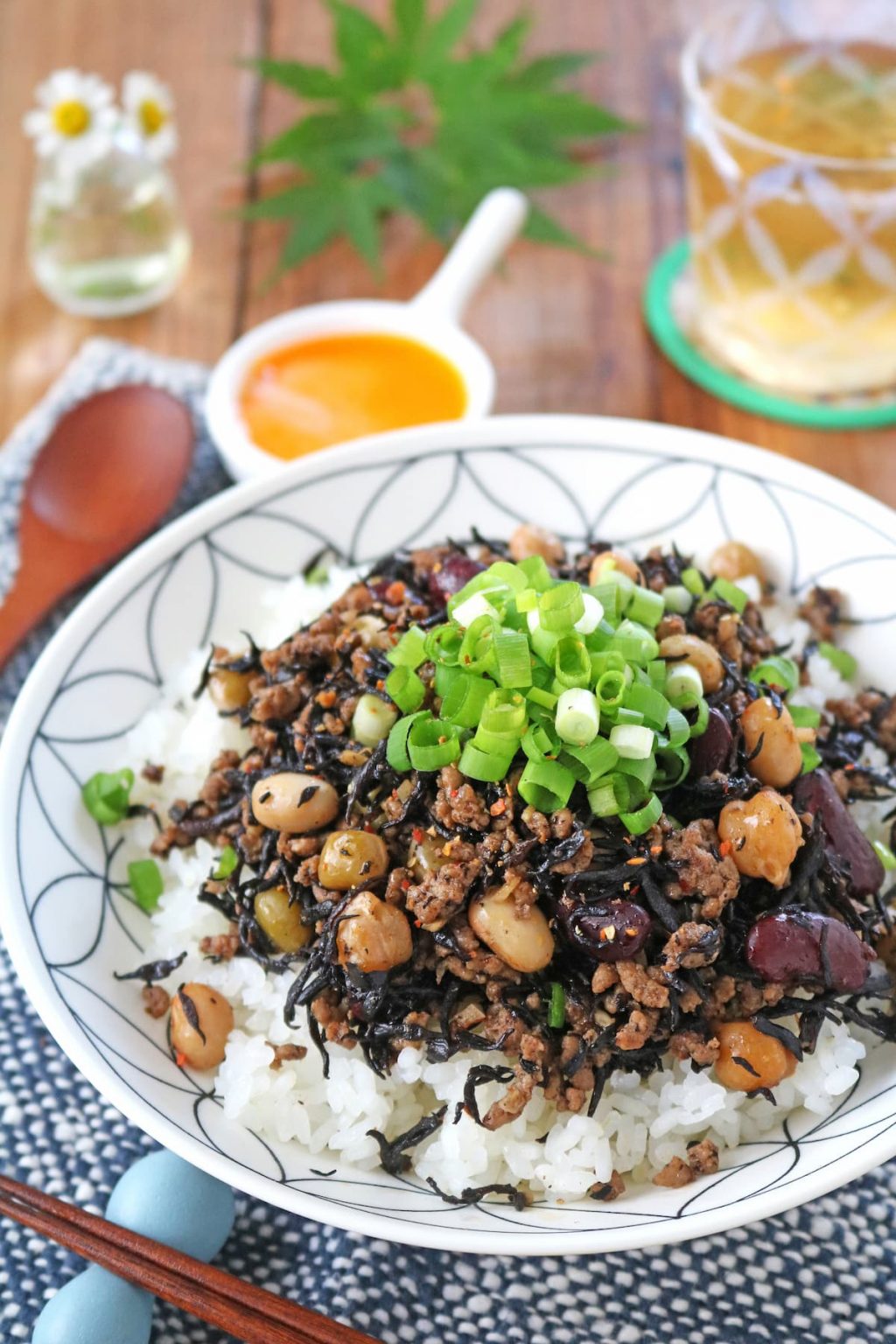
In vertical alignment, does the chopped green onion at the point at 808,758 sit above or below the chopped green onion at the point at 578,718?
below

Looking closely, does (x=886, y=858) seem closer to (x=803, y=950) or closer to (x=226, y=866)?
(x=803, y=950)

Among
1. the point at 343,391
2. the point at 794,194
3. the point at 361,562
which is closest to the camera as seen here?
the point at 361,562

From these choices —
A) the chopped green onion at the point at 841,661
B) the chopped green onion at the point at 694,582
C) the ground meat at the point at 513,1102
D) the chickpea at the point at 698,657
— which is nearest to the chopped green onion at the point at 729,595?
the chopped green onion at the point at 694,582

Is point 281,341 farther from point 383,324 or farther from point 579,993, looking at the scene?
point 579,993

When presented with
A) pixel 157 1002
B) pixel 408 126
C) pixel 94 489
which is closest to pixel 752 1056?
pixel 157 1002

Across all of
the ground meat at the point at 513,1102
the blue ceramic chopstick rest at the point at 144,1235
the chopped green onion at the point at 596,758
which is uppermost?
the chopped green onion at the point at 596,758

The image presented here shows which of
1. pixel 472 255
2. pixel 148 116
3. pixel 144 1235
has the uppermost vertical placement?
pixel 148 116

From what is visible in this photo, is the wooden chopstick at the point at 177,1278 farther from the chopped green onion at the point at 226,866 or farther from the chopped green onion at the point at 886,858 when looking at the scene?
the chopped green onion at the point at 886,858
